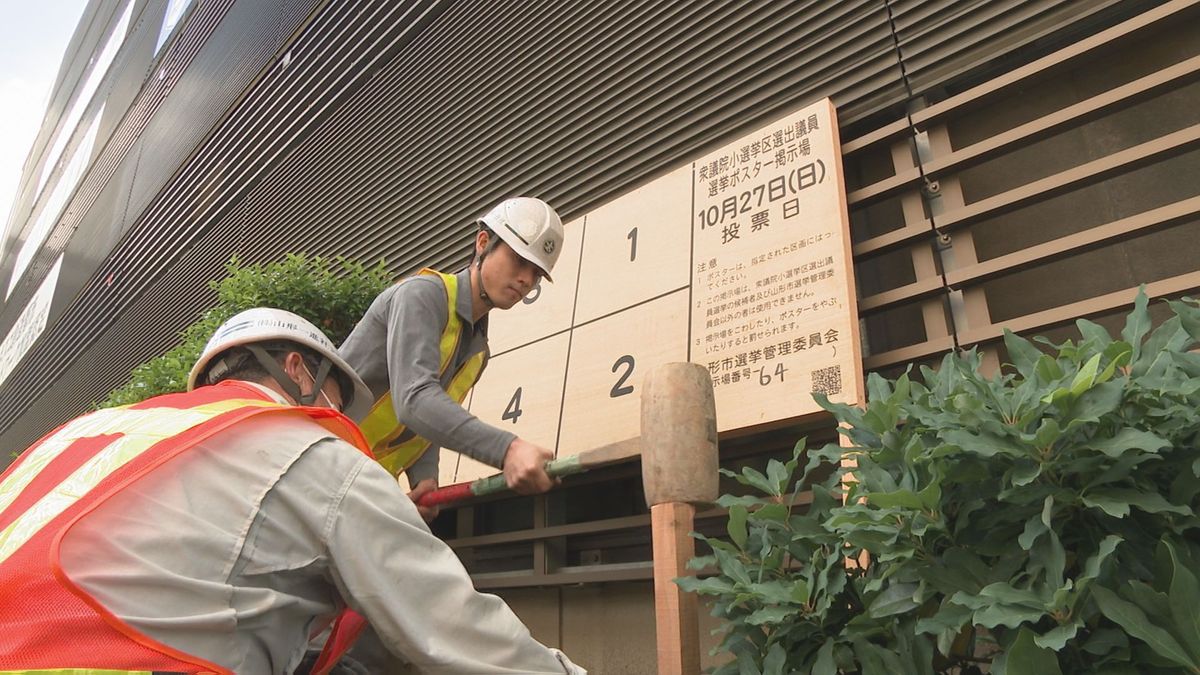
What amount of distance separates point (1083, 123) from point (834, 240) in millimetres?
921

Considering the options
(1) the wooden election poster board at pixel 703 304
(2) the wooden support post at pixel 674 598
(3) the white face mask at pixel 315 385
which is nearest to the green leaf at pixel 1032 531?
(2) the wooden support post at pixel 674 598

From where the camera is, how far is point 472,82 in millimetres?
5613

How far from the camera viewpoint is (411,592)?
1.39 m

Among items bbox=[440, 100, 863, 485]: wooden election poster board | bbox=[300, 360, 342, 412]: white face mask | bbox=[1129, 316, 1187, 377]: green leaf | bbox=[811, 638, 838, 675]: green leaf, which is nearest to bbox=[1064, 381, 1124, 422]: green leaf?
bbox=[1129, 316, 1187, 377]: green leaf

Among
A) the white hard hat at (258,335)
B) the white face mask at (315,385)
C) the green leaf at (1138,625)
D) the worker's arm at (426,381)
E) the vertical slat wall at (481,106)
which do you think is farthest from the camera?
the vertical slat wall at (481,106)

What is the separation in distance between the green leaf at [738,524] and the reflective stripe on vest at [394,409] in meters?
1.58

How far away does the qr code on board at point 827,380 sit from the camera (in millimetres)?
2654

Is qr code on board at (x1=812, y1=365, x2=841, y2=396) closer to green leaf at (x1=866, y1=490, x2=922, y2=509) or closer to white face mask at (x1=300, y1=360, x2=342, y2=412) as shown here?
green leaf at (x1=866, y1=490, x2=922, y2=509)

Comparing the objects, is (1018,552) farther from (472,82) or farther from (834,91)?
(472,82)

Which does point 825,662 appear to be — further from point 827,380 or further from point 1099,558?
point 827,380

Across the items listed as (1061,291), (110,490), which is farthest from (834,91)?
(110,490)

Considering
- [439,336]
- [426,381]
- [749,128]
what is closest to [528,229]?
[439,336]

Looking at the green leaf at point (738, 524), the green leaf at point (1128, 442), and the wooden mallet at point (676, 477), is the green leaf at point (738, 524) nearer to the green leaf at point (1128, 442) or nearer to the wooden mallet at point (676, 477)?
the wooden mallet at point (676, 477)

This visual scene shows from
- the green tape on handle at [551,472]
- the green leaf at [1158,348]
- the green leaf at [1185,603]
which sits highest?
the green tape on handle at [551,472]
